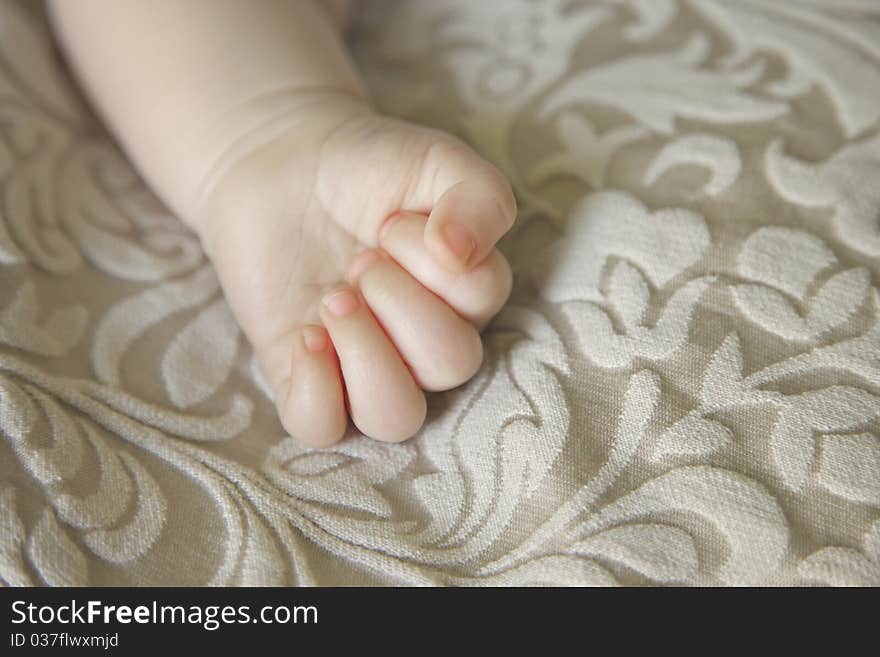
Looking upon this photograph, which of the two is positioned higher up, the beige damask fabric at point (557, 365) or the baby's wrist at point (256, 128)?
the baby's wrist at point (256, 128)

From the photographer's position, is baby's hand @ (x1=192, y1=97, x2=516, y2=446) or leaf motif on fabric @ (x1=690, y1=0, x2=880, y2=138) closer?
baby's hand @ (x1=192, y1=97, x2=516, y2=446)

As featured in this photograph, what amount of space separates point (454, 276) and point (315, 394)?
0.09m

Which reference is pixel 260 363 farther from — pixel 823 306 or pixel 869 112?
pixel 869 112

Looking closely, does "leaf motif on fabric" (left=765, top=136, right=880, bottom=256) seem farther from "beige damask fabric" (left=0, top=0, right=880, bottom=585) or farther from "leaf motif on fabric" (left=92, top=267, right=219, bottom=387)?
"leaf motif on fabric" (left=92, top=267, right=219, bottom=387)

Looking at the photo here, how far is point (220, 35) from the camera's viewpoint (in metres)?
0.47

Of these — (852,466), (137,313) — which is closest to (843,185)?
(852,466)

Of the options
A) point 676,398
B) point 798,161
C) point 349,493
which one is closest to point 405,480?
point 349,493

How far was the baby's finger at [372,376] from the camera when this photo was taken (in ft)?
1.21

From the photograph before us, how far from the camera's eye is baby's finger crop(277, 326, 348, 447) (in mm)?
372

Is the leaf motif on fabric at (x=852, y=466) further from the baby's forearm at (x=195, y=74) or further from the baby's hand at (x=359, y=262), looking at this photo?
the baby's forearm at (x=195, y=74)

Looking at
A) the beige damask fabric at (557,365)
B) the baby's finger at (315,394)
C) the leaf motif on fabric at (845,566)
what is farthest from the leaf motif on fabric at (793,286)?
the baby's finger at (315,394)

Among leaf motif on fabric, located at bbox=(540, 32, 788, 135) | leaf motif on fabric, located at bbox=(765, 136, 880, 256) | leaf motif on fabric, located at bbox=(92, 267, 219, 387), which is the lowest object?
leaf motif on fabric, located at bbox=(92, 267, 219, 387)

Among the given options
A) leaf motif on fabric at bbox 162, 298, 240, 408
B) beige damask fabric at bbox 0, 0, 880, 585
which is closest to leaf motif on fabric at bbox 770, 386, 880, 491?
beige damask fabric at bbox 0, 0, 880, 585

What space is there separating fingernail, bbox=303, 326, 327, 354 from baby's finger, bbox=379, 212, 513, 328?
0.05 meters
